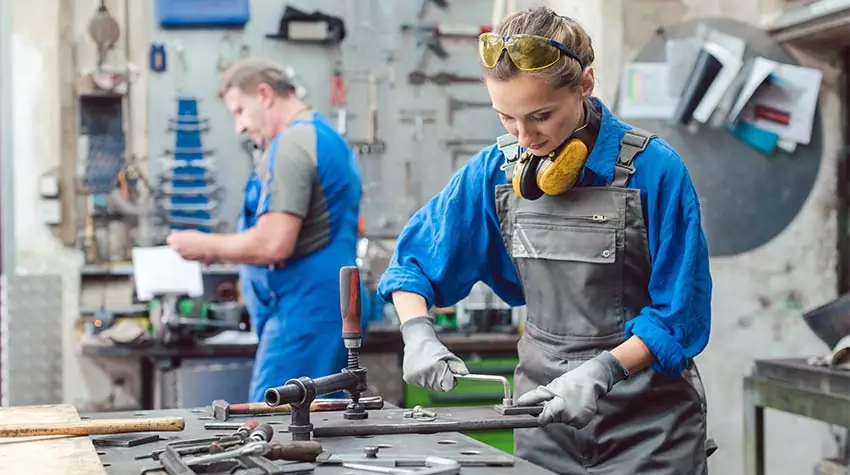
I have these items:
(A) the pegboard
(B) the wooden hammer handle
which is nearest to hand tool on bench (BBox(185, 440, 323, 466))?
(B) the wooden hammer handle

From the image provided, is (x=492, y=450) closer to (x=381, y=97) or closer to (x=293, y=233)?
(x=293, y=233)

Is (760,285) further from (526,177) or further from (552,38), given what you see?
(552,38)

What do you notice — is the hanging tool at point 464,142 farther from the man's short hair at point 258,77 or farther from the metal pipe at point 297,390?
the metal pipe at point 297,390

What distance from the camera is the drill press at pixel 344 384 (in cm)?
159

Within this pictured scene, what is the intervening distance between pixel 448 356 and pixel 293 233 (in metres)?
1.37

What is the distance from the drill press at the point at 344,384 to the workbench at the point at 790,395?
1.64 m

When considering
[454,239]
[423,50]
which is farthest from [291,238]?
[423,50]

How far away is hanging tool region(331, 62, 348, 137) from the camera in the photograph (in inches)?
197

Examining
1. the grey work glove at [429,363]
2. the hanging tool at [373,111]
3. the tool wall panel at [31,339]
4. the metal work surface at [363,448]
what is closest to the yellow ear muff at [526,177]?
the grey work glove at [429,363]

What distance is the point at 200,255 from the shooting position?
3352 mm

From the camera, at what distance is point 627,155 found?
1884mm

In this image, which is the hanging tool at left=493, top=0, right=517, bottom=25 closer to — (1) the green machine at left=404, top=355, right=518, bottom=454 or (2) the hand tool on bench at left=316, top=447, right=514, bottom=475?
(1) the green machine at left=404, top=355, right=518, bottom=454

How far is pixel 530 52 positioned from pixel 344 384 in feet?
2.04

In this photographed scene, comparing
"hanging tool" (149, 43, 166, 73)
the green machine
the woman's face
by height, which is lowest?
the green machine
